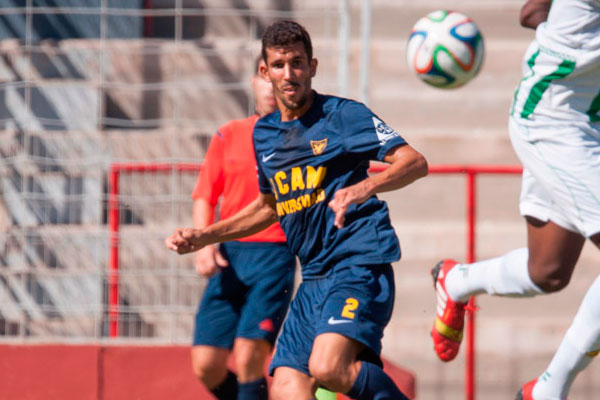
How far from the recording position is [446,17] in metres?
5.40

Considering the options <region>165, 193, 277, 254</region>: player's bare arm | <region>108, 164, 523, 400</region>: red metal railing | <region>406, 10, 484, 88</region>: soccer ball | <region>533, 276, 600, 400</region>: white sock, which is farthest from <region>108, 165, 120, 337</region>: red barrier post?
<region>533, 276, 600, 400</region>: white sock

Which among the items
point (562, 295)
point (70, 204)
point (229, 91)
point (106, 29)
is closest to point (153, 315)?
point (70, 204)

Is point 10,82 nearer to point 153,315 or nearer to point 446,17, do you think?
point 153,315

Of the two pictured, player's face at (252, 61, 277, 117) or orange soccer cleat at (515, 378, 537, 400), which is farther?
player's face at (252, 61, 277, 117)

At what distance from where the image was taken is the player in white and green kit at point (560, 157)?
404 centimetres

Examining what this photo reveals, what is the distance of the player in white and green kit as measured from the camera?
13.2ft

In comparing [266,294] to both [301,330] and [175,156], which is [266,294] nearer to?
[301,330]

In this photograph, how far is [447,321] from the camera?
500 centimetres

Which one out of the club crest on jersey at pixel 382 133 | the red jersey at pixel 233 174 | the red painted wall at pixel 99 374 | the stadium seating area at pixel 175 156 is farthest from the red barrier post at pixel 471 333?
the club crest on jersey at pixel 382 133

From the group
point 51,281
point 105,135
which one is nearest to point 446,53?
point 105,135

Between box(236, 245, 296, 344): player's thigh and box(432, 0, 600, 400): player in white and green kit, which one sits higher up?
box(432, 0, 600, 400): player in white and green kit

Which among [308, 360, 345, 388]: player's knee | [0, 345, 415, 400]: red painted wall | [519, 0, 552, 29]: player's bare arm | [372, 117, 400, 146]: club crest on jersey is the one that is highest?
[519, 0, 552, 29]: player's bare arm

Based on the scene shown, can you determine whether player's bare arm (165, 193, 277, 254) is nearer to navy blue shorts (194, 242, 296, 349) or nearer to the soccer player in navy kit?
the soccer player in navy kit

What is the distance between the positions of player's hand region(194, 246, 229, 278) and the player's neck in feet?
3.96
